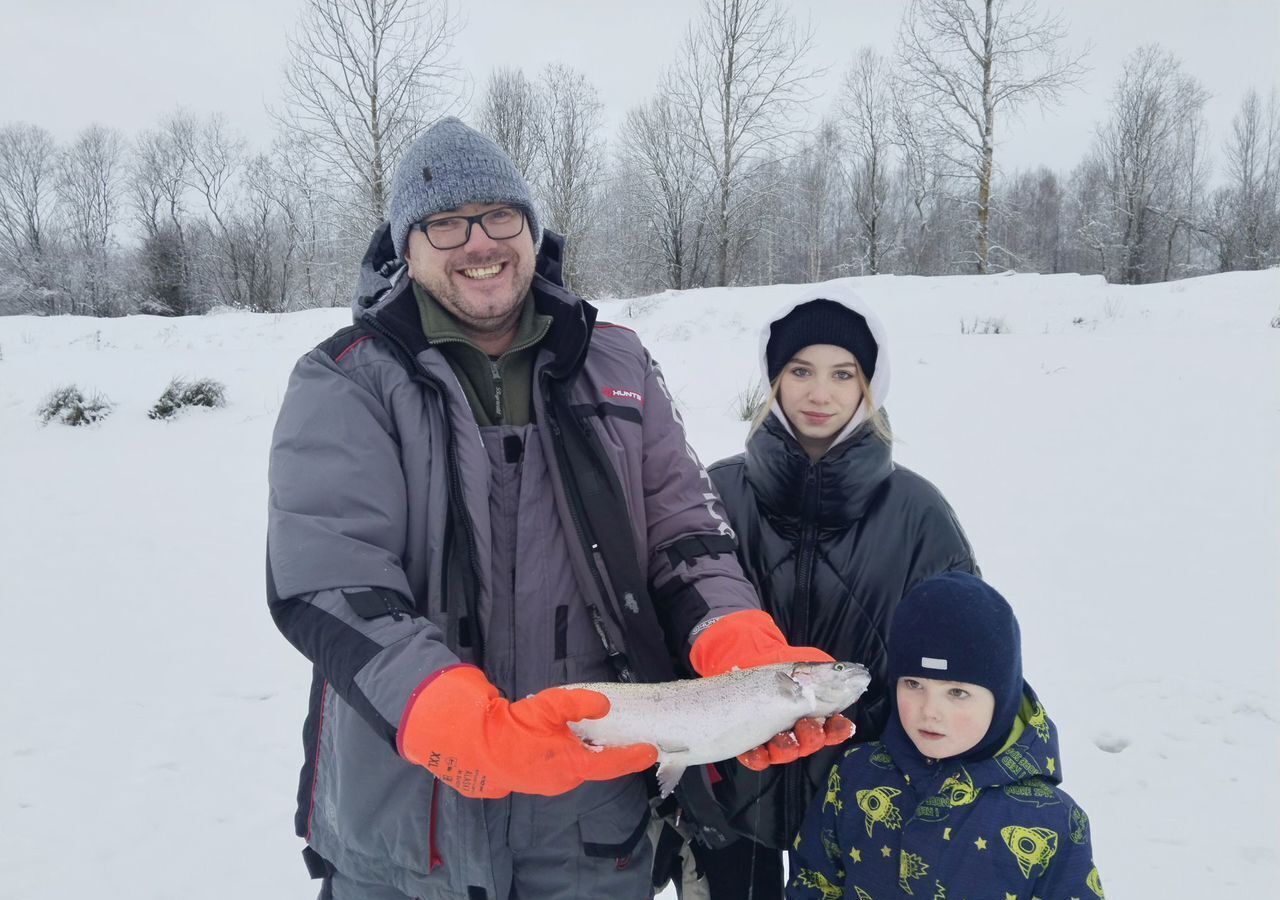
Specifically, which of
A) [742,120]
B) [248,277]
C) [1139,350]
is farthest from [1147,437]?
[248,277]

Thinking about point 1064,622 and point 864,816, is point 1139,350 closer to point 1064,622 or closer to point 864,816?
point 1064,622

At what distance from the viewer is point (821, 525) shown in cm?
247

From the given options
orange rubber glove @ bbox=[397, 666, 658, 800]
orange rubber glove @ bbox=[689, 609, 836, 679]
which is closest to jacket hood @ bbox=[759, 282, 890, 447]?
orange rubber glove @ bbox=[689, 609, 836, 679]

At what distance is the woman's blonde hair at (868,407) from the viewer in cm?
253

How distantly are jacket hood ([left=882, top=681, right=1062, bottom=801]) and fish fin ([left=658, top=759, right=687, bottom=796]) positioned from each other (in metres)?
0.62

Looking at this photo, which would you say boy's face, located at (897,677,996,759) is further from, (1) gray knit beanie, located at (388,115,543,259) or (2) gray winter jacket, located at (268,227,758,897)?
(1) gray knit beanie, located at (388,115,543,259)

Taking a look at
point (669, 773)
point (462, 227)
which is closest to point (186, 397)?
point (462, 227)

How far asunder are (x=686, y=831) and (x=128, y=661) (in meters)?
4.54

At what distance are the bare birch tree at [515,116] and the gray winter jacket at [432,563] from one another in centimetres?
2637

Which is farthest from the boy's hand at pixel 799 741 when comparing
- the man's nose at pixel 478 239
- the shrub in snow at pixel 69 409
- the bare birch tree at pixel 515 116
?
the bare birch tree at pixel 515 116

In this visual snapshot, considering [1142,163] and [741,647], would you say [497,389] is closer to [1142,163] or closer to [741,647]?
[741,647]

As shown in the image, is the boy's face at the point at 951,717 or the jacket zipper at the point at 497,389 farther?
the jacket zipper at the point at 497,389

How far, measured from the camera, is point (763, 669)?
75.1 inches

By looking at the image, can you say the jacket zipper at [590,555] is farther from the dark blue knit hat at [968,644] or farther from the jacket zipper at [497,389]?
the dark blue knit hat at [968,644]
